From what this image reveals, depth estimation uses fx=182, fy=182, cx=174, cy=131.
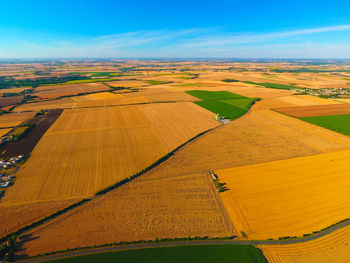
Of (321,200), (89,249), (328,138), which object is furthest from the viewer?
(328,138)

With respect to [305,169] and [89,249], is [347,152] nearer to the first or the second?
[305,169]

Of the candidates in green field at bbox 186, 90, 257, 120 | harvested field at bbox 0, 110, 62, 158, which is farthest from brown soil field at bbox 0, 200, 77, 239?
green field at bbox 186, 90, 257, 120

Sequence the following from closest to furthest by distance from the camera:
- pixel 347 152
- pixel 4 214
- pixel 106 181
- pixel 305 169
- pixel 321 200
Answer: pixel 4 214
pixel 321 200
pixel 106 181
pixel 305 169
pixel 347 152

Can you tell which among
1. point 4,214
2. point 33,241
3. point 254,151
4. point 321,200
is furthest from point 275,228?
point 4,214

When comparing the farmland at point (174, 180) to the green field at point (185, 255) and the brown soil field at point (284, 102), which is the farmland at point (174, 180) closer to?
the green field at point (185, 255)

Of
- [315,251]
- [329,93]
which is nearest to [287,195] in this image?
[315,251]

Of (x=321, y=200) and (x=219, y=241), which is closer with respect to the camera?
(x=219, y=241)
